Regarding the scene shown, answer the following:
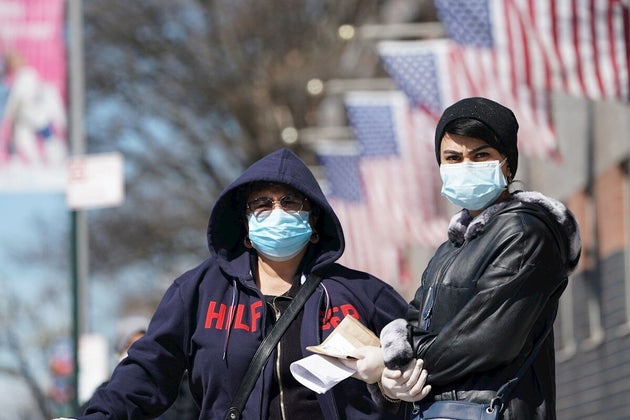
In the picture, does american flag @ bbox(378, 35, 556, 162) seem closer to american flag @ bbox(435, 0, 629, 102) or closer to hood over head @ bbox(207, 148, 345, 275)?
american flag @ bbox(435, 0, 629, 102)

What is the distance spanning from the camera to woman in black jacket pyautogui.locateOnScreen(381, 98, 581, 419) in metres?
5.43

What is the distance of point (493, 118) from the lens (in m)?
5.67

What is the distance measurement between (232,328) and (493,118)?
1.52m

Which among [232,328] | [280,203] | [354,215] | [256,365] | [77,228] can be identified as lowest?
[354,215]

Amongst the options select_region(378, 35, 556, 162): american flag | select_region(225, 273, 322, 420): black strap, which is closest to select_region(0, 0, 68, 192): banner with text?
select_region(378, 35, 556, 162): american flag

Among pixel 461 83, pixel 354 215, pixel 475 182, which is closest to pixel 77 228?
pixel 461 83

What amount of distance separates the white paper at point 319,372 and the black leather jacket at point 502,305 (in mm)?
308

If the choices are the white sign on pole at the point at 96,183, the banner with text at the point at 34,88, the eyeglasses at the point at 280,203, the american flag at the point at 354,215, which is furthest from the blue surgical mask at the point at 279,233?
the american flag at the point at 354,215

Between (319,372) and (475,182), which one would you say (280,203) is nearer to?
(319,372)

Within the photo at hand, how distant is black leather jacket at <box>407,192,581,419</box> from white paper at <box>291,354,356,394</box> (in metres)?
0.31

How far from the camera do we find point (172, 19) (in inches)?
1330

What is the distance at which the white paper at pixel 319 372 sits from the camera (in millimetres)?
5824

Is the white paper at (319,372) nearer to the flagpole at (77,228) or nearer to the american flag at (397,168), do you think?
the flagpole at (77,228)

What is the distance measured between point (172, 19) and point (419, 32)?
37.7ft
